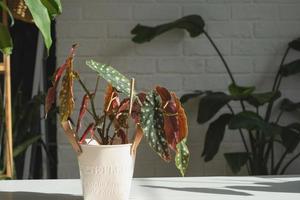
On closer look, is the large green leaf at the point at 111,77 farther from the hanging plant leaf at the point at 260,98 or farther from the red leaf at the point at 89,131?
the hanging plant leaf at the point at 260,98

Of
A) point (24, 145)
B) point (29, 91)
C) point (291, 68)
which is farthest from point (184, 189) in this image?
point (29, 91)

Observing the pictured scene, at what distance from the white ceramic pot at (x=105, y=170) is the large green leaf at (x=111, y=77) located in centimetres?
9

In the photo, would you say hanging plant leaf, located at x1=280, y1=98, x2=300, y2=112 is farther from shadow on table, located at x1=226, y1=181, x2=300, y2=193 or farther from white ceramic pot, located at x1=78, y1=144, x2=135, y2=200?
white ceramic pot, located at x1=78, y1=144, x2=135, y2=200

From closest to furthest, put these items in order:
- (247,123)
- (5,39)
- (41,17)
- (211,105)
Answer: (41,17)
(5,39)
(247,123)
(211,105)

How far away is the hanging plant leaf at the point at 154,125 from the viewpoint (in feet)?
2.27

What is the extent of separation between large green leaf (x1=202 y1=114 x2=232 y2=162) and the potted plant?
1.03 m

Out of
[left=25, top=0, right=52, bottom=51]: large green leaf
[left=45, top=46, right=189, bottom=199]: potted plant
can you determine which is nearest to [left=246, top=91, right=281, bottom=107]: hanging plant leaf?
[left=45, top=46, right=189, bottom=199]: potted plant

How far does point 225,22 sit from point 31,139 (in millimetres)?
965

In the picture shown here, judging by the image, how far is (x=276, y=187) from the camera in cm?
93

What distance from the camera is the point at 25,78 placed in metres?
2.09

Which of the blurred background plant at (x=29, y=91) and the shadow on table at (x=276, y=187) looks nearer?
the shadow on table at (x=276, y=187)

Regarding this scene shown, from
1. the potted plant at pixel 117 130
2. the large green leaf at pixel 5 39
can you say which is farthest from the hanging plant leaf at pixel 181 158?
the large green leaf at pixel 5 39

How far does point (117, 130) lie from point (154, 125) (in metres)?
0.11

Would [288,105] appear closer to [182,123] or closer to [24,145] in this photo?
[24,145]
